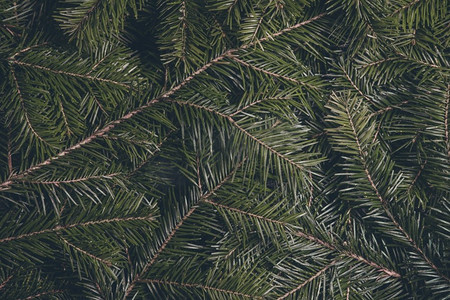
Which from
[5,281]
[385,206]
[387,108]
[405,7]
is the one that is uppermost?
[405,7]

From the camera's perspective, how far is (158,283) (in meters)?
0.63

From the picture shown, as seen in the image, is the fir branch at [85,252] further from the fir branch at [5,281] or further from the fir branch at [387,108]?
the fir branch at [387,108]

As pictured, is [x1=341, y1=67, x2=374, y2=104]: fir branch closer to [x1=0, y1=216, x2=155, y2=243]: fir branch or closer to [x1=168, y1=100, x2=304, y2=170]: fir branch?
[x1=168, y1=100, x2=304, y2=170]: fir branch

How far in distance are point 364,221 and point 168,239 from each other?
0.24 metres

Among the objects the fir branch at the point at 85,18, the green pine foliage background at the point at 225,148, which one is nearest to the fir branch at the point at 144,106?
the green pine foliage background at the point at 225,148

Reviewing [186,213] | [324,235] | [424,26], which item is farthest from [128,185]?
[424,26]

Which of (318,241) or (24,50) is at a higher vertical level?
(24,50)

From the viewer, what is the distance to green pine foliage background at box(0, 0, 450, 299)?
0.61 metres

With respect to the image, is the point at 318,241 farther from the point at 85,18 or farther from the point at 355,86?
the point at 85,18

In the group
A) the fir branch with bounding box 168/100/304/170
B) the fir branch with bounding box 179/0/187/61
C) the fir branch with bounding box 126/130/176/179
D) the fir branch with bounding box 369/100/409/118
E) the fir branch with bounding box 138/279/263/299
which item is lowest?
the fir branch with bounding box 138/279/263/299

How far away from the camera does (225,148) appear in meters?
0.65

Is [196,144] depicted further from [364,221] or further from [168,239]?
[364,221]

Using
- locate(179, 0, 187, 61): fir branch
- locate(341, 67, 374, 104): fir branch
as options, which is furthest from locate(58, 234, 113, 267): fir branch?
locate(341, 67, 374, 104): fir branch

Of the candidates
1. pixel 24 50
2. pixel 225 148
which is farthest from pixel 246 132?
pixel 24 50
